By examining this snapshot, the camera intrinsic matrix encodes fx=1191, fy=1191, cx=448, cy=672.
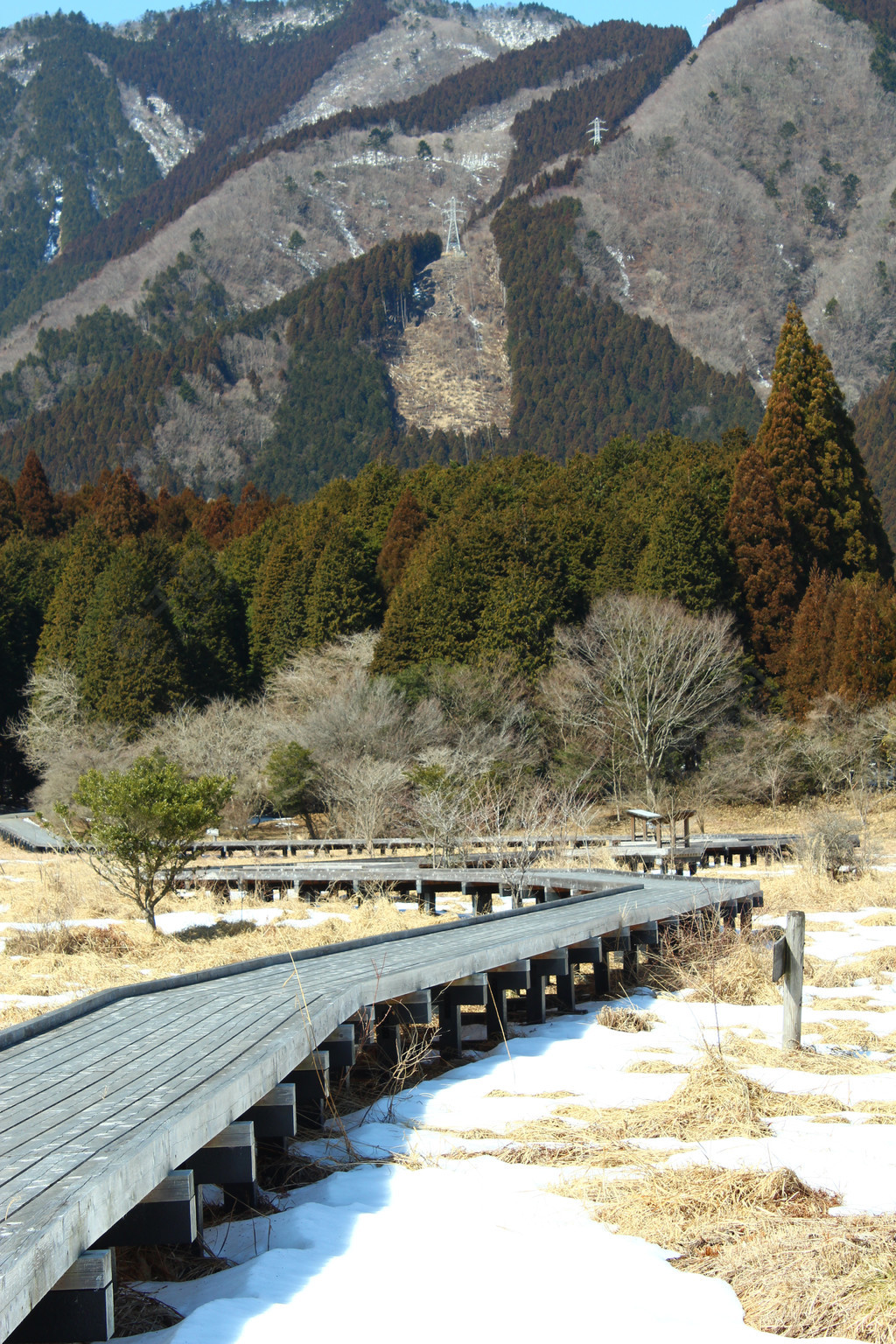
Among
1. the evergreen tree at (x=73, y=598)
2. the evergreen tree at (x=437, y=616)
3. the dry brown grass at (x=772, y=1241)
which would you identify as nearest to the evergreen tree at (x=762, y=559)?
the evergreen tree at (x=437, y=616)

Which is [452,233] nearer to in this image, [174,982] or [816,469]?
[816,469]

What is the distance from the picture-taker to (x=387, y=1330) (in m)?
4.00

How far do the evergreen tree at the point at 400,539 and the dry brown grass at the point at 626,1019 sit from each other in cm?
3877

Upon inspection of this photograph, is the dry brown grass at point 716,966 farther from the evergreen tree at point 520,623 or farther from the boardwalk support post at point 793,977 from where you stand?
the evergreen tree at point 520,623

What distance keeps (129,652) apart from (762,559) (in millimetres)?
22831

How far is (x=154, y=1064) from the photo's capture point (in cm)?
551

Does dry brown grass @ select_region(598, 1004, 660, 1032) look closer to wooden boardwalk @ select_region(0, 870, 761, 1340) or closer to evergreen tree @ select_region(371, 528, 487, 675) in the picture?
wooden boardwalk @ select_region(0, 870, 761, 1340)

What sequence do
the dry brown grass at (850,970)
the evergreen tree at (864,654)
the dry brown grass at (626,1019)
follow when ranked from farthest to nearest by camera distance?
1. the evergreen tree at (864,654)
2. the dry brown grass at (850,970)
3. the dry brown grass at (626,1019)

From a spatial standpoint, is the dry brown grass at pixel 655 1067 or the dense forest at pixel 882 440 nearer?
the dry brown grass at pixel 655 1067

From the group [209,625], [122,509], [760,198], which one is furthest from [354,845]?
[760,198]

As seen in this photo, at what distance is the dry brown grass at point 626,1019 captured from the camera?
29.4ft

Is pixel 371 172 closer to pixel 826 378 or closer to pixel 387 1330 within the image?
pixel 826 378

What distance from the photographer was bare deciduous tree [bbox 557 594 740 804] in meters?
33.4

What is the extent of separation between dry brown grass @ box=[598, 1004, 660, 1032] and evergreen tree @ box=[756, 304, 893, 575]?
3474cm
